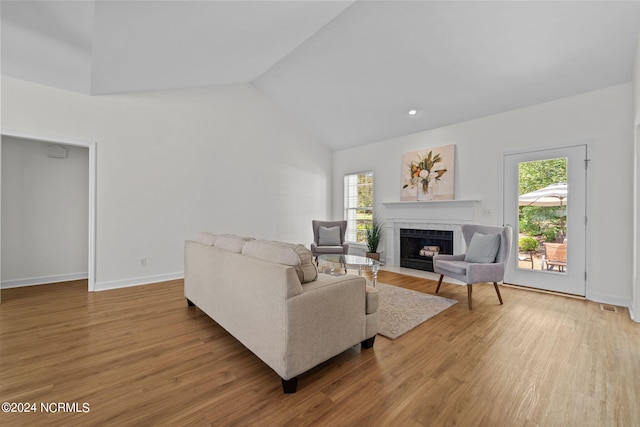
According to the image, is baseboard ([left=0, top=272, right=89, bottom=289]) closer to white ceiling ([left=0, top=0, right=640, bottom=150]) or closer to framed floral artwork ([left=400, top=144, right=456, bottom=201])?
white ceiling ([left=0, top=0, right=640, bottom=150])

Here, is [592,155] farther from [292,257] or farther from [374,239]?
[292,257]

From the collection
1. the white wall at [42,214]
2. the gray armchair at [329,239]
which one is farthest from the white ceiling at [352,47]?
the gray armchair at [329,239]

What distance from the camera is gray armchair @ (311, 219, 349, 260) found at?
523cm

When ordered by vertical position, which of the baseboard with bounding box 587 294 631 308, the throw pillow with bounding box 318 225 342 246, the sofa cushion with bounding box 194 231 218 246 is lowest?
the baseboard with bounding box 587 294 631 308

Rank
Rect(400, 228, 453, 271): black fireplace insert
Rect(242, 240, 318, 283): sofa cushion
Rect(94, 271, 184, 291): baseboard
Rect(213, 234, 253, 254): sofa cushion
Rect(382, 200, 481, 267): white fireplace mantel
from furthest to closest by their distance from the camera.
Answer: Rect(400, 228, 453, 271): black fireplace insert, Rect(382, 200, 481, 267): white fireplace mantel, Rect(94, 271, 184, 291): baseboard, Rect(213, 234, 253, 254): sofa cushion, Rect(242, 240, 318, 283): sofa cushion

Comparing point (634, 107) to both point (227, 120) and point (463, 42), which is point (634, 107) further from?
point (227, 120)

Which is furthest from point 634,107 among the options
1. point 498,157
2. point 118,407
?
point 118,407

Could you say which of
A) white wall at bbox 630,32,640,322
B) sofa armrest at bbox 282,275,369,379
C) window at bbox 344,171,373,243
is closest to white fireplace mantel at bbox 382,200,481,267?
window at bbox 344,171,373,243

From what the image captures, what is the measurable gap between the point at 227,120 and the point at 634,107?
219 inches

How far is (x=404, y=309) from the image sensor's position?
3031 millimetres

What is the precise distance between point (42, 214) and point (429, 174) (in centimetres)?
619

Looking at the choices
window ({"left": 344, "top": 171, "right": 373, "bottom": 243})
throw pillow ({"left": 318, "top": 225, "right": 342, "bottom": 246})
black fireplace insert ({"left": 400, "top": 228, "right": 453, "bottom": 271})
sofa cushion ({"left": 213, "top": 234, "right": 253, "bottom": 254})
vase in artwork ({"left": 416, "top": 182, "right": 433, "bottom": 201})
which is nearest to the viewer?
sofa cushion ({"left": 213, "top": 234, "right": 253, "bottom": 254})

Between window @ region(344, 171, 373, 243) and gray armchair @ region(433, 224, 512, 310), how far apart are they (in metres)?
2.58

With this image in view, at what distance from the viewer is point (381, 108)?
192 inches
